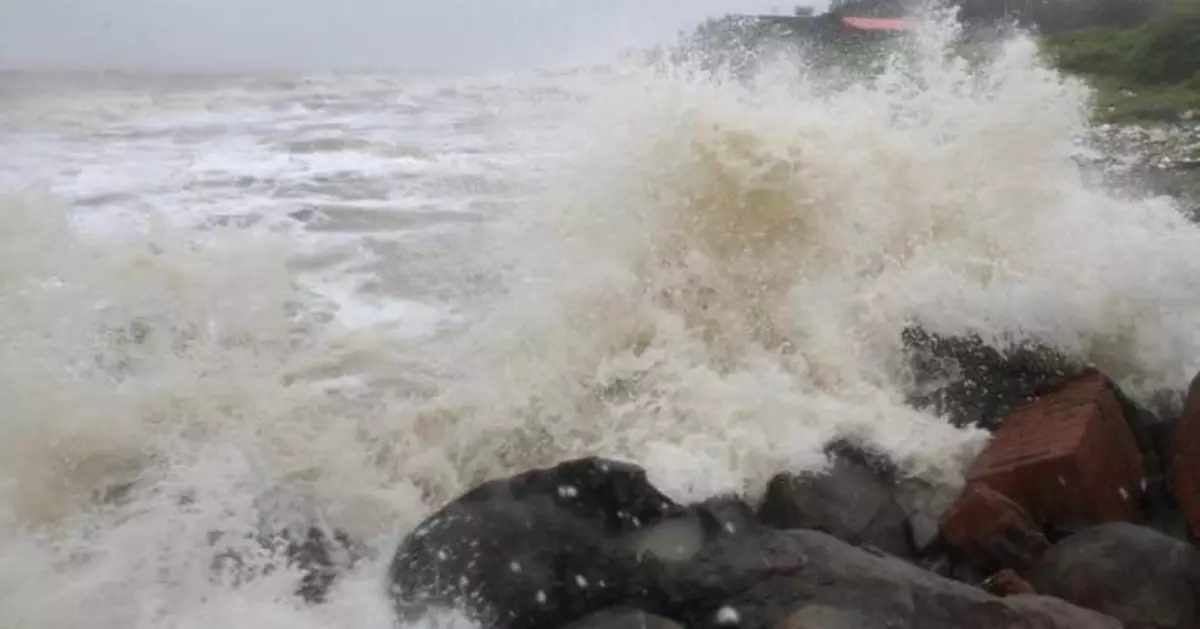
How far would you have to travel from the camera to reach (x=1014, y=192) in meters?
6.29

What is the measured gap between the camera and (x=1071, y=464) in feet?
11.1

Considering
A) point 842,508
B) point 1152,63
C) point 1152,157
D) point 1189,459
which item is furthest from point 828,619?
point 1152,63

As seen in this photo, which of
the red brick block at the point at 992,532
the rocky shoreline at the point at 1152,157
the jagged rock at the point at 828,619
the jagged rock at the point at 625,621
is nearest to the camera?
the jagged rock at the point at 828,619

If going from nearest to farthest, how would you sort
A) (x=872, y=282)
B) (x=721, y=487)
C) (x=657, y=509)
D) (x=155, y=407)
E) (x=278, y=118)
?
(x=657, y=509)
(x=721, y=487)
(x=155, y=407)
(x=872, y=282)
(x=278, y=118)

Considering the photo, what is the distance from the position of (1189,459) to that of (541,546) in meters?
2.09

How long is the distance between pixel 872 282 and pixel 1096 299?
1.01 metres

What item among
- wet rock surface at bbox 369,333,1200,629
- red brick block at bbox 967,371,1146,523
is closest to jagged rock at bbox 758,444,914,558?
wet rock surface at bbox 369,333,1200,629

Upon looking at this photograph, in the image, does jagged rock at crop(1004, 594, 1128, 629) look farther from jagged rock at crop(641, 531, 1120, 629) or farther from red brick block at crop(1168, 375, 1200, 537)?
red brick block at crop(1168, 375, 1200, 537)

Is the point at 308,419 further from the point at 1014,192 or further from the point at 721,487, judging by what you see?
the point at 1014,192

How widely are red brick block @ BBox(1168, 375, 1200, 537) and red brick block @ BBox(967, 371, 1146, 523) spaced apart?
0.40ft

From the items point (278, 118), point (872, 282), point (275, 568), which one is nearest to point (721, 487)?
point (275, 568)

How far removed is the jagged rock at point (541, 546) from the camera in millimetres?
2877

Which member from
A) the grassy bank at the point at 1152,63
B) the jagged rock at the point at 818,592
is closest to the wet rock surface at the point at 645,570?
the jagged rock at the point at 818,592

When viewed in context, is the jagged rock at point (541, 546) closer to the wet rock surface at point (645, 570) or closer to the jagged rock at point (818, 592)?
the wet rock surface at point (645, 570)
